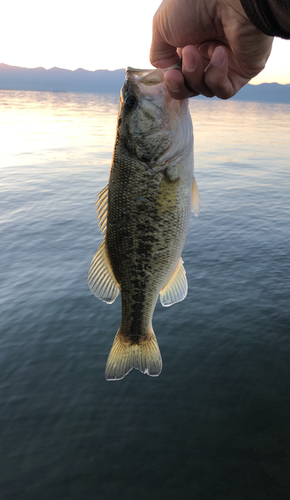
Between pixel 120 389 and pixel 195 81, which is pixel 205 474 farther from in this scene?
pixel 195 81

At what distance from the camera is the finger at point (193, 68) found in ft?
9.88

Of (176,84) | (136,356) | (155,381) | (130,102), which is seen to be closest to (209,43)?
(176,84)

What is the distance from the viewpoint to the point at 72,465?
8.56 metres

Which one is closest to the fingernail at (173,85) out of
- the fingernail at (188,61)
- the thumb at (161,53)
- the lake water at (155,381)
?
the fingernail at (188,61)

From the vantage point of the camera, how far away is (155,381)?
10.8 m

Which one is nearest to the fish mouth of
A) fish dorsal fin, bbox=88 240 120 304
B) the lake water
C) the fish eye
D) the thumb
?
the fish eye

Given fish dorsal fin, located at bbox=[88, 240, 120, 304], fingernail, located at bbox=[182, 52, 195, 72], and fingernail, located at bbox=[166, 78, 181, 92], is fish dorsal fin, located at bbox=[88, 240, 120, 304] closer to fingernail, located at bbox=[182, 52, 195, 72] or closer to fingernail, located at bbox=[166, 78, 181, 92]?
fingernail, located at bbox=[166, 78, 181, 92]

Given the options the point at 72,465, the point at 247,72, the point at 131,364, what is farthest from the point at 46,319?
the point at 247,72

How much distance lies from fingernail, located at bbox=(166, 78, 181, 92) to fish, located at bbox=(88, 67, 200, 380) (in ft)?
0.86

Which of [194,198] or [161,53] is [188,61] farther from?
[194,198]

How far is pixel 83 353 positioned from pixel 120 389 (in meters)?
1.86

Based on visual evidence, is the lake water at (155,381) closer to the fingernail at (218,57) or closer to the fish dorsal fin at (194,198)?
the fish dorsal fin at (194,198)

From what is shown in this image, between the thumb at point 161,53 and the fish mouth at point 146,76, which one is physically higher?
the thumb at point 161,53

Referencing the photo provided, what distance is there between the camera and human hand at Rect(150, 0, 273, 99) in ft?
9.88
